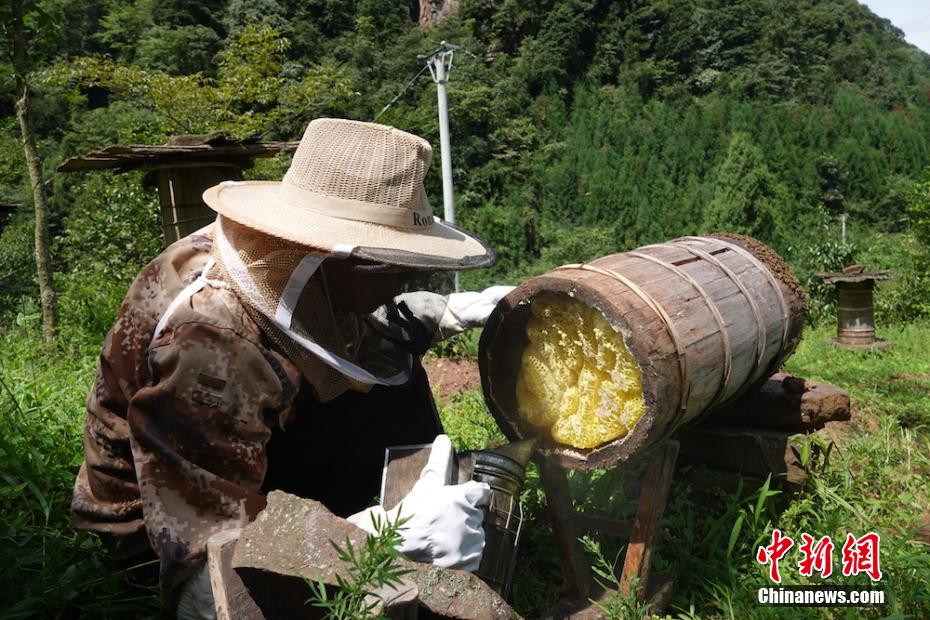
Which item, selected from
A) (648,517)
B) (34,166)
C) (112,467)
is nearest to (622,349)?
(648,517)

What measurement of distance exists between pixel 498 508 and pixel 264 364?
93 cm

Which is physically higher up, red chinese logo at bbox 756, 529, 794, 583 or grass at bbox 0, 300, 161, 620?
grass at bbox 0, 300, 161, 620

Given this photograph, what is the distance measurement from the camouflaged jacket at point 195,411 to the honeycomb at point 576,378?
1103 mm

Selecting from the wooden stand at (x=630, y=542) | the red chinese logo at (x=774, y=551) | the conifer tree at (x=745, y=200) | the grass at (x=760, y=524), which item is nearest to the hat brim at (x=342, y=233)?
the wooden stand at (x=630, y=542)

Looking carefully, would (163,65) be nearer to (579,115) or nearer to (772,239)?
(579,115)

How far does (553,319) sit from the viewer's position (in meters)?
2.77

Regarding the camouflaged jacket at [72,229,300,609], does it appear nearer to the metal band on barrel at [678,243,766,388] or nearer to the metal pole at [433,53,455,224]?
the metal band on barrel at [678,243,766,388]

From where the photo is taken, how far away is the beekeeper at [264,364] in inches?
72.0

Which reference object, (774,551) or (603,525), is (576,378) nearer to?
(603,525)

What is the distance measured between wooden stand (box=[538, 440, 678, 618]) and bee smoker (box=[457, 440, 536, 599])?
0.46 m

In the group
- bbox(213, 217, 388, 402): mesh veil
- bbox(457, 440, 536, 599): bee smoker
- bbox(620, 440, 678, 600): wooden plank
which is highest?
bbox(213, 217, 388, 402): mesh veil

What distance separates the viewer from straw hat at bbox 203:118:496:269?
81.8 inches

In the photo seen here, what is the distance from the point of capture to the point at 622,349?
2580mm

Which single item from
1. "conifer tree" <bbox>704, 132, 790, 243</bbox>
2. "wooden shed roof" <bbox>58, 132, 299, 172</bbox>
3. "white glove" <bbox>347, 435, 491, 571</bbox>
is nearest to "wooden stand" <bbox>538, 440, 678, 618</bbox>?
"white glove" <bbox>347, 435, 491, 571</bbox>
